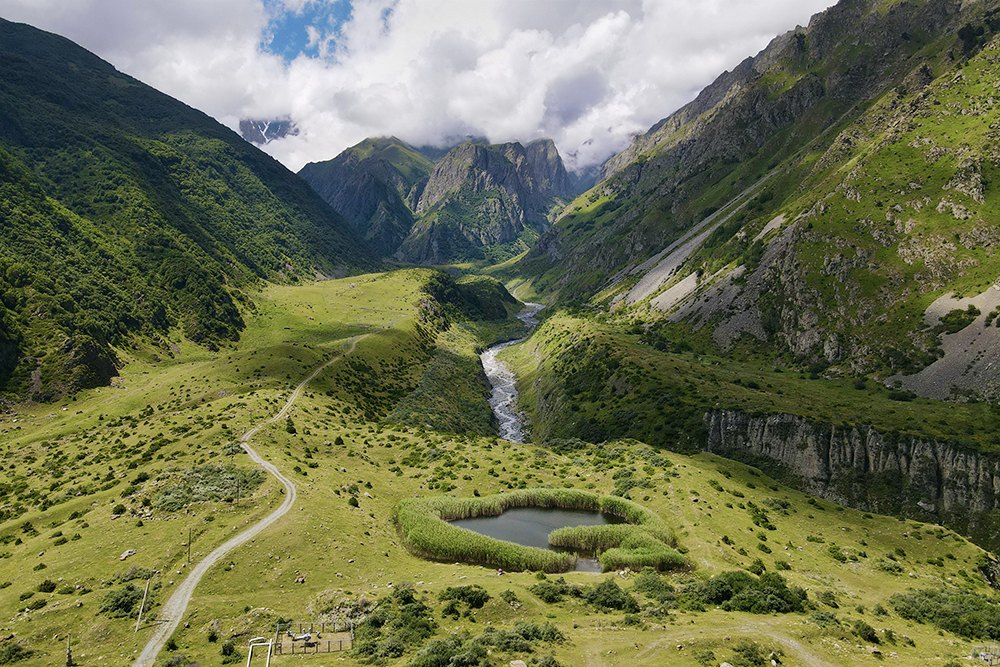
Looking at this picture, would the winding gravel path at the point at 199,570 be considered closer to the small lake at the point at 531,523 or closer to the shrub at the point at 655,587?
the small lake at the point at 531,523

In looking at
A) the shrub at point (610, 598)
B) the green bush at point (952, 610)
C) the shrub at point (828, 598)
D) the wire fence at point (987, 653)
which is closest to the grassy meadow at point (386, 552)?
the shrub at point (610, 598)

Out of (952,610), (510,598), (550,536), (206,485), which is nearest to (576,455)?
(550,536)

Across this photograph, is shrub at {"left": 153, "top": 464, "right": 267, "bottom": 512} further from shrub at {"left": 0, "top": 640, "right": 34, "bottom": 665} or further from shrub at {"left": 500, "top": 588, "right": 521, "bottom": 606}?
shrub at {"left": 500, "top": 588, "right": 521, "bottom": 606}

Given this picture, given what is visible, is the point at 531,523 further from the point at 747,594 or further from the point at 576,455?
the point at 576,455

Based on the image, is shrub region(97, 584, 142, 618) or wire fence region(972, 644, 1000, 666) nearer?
wire fence region(972, 644, 1000, 666)

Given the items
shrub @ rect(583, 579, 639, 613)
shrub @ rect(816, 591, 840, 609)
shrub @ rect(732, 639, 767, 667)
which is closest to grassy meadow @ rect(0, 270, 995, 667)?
shrub @ rect(583, 579, 639, 613)

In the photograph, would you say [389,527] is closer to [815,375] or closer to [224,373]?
[224,373]

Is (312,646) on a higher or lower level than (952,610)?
higher
